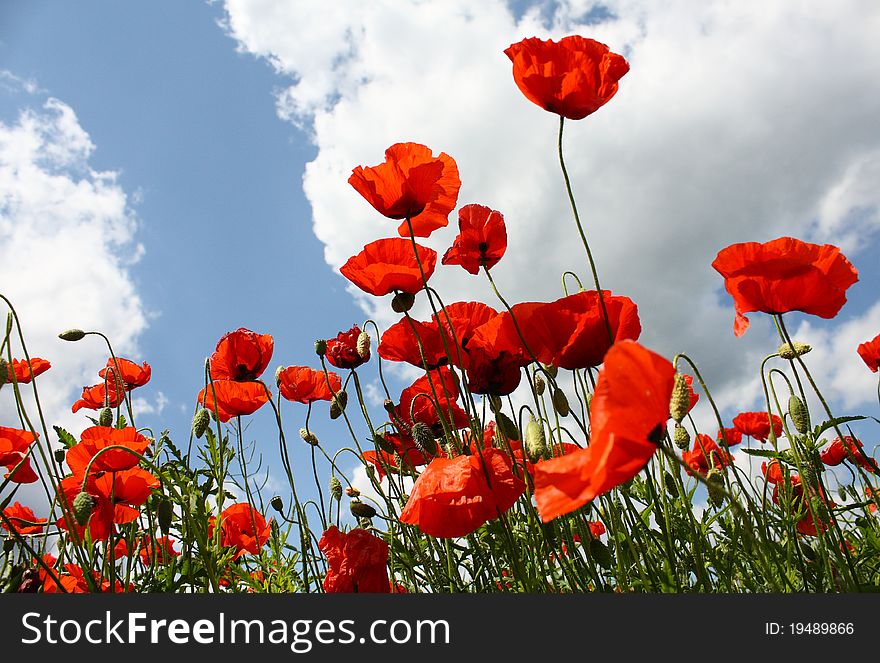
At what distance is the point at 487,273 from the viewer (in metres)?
1.85

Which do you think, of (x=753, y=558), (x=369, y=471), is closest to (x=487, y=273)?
(x=369, y=471)

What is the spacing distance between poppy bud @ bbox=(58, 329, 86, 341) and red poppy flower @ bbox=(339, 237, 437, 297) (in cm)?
117

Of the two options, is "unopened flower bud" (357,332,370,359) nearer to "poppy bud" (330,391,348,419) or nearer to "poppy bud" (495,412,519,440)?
"poppy bud" (330,391,348,419)

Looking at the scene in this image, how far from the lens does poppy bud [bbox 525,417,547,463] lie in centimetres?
142

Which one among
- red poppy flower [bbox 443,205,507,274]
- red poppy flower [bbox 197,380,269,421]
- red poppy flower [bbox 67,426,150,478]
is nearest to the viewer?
red poppy flower [bbox 67,426,150,478]

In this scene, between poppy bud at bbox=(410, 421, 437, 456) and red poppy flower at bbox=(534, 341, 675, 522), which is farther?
poppy bud at bbox=(410, 421, 437, 456)

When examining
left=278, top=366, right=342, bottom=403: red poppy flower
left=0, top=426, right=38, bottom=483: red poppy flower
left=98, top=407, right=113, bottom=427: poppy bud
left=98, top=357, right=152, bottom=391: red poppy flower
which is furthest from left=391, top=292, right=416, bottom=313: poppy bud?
left=98, top=357, right=152, bottom=391: red poppy flower

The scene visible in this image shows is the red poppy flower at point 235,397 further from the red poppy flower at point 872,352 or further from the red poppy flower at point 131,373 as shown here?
the red poppy flower at point 872,352

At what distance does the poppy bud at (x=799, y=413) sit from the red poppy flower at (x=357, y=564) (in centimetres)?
127

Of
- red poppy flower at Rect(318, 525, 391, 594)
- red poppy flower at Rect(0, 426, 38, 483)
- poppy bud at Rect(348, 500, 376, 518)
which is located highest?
red poppy flower at Rect(0, 426, 38, 483)

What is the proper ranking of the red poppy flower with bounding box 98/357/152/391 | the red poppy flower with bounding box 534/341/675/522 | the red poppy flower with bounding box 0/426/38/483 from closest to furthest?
the red poppy flower with bounding box 534/341/675/522 → the red poppy flower with bounding box 0/426/38/483 → the red poppy flower with bounding box 98/357/152/391

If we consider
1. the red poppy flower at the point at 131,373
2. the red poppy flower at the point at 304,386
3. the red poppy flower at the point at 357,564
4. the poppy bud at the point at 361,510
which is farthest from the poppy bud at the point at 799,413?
the red poppy flower at the point at 131,373

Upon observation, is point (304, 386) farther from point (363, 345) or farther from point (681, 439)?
point (681, 439)

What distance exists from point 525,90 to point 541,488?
1044 mm
